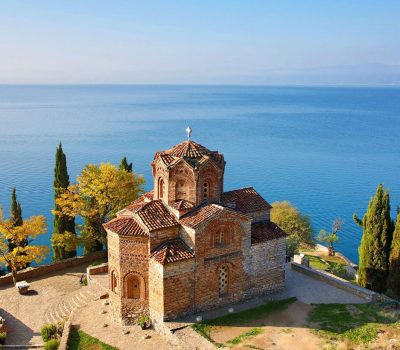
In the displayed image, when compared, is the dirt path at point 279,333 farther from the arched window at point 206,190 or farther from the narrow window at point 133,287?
the arched window at point 206,190

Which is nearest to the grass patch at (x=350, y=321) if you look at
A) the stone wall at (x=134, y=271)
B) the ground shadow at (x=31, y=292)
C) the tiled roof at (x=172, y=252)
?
the tiled roof at (x=172, y=252)

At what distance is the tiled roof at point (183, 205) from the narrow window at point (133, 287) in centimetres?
438

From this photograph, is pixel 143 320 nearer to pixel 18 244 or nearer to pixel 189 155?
pixel 189 155

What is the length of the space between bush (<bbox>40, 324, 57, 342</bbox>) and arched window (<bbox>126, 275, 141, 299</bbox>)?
4240 mm

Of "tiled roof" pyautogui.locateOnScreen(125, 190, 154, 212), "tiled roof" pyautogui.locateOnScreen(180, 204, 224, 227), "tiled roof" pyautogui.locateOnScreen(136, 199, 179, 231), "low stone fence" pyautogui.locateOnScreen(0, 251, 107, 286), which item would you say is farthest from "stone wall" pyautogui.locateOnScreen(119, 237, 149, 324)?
"low stone fence" pyautogui.locateOnScreen(0, 251, 107, 286)

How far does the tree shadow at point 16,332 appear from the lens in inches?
915

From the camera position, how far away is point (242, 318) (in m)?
23.2

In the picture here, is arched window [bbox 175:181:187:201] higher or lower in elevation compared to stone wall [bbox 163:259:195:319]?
higher

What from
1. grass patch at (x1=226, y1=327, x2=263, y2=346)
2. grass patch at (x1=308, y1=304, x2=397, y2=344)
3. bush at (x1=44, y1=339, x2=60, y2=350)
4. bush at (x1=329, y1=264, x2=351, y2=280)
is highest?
grass patch at (x1=308, y1=304, x2=397, y2=344)

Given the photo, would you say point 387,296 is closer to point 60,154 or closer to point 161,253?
point 161,253

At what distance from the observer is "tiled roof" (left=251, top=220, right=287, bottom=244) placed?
25172mm

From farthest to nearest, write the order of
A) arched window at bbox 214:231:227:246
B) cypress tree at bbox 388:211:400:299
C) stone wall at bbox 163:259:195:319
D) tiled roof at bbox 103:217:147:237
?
cypress tree at bbox 388:211:400:299, arched window at bbox 214:231:227:246, tiled roof at bbox 103:217:147:237, stone wall at bbox 163:259:195:319

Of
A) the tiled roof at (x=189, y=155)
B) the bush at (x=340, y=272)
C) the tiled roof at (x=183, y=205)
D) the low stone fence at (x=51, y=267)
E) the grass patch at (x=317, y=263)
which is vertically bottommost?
the grass patch at (x=317, y=263)

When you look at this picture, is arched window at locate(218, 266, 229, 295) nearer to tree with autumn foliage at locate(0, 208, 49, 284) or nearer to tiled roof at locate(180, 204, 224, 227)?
tiled roof at locate(180, 204, 224, 227)
